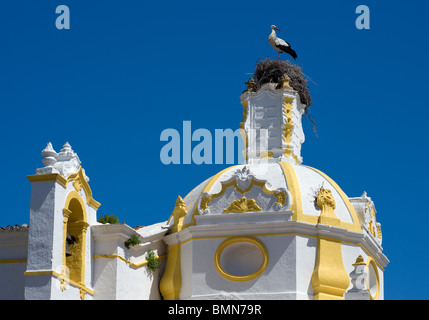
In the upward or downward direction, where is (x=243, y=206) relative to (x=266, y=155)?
downward

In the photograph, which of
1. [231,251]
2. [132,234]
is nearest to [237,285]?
[231,251]

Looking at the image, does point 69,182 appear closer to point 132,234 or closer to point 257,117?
point 132,234

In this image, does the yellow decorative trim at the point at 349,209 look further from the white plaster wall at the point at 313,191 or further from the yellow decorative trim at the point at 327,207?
the yellow decorative trim at the point at 327,207

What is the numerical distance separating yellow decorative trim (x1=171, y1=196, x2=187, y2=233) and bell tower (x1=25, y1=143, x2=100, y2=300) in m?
3.34

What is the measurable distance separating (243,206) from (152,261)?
3.06 metres

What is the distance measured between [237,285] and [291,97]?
7269mm

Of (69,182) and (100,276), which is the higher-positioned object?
(69,182)

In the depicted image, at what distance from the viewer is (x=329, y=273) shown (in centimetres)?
2825

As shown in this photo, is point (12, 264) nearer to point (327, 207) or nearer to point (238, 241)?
point (238, 241)

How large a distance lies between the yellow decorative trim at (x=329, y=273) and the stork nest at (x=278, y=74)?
6.63 m

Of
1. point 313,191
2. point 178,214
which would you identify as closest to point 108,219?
point 178,214

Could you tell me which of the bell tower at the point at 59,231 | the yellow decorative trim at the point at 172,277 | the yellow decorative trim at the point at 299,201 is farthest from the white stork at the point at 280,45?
the bell tower at the point at 59,231

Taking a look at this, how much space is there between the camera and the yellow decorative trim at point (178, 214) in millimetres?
29969

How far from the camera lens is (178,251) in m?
29.7
